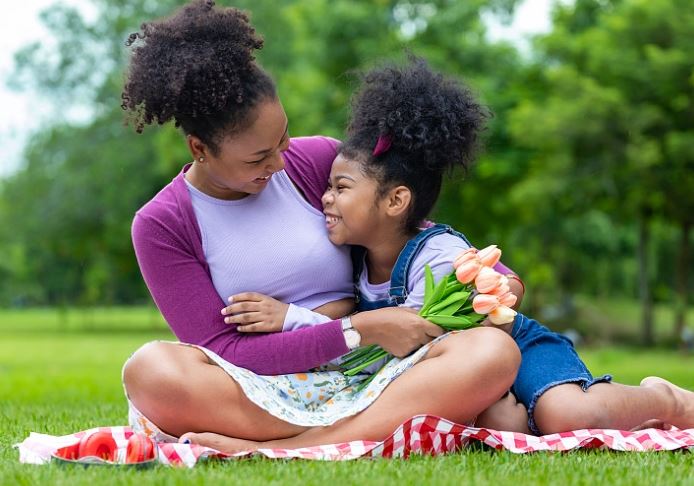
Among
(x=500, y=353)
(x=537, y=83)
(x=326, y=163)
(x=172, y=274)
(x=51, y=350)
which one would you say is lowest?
(x=51, y=350)

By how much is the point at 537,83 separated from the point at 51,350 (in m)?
12.0

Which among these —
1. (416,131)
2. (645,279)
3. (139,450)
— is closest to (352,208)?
(416,131)

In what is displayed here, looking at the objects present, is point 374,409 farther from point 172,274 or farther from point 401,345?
point 172,274

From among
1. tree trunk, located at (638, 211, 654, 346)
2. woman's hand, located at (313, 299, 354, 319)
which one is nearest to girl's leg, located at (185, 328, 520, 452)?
woman's hand, located at (313, 299, 354, 319)

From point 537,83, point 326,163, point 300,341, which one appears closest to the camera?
point 300,341

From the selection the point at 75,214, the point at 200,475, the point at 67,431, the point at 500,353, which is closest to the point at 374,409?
the point at 500,353

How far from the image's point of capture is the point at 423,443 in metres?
3.24

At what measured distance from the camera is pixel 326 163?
390 cm

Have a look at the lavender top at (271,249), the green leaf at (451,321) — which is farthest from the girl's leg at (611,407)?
the lavender top at (271,249)

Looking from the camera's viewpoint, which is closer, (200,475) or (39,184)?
(200,475)

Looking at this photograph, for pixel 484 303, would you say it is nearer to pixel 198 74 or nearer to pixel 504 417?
pixel 504 417

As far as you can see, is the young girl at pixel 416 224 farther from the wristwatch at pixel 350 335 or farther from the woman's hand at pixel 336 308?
the wristwatch at pixel 350 335

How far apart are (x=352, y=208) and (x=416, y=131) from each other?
381 mm

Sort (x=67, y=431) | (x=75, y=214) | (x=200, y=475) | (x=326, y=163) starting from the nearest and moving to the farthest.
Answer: (x=200, y=475)
(x=326, y=163)
(x=67, y=431)
(x=75, y=214)
